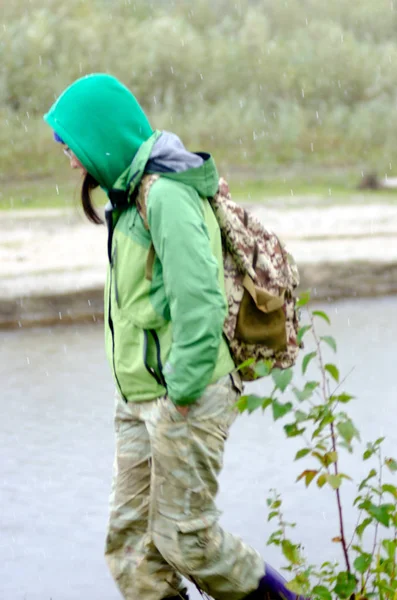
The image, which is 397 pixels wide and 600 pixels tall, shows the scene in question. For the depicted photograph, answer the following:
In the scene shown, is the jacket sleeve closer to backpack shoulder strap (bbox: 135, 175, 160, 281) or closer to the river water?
backpack shoulder strap (bbox: 135, 175, 160, 281)

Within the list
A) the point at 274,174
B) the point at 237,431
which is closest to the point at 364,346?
the point at 237,431

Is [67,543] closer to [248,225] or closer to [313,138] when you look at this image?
[248,225]

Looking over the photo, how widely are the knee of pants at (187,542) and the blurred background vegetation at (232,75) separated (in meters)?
10.9

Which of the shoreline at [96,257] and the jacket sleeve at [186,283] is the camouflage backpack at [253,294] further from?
the shoreline at [96,257]

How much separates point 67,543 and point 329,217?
26.2 feet

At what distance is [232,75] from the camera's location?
16828mm

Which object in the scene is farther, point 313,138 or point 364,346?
point 313,138

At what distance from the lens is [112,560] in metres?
3.35

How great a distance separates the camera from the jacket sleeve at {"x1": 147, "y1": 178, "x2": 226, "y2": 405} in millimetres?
2863

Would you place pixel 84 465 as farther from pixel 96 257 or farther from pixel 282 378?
pixel 96 257

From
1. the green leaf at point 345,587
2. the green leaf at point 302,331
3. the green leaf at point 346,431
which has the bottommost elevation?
the green leaf at point 345,587

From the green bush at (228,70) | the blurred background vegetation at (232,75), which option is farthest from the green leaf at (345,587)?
the green bush at (228,70)

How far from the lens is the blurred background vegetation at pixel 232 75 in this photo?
1503cm

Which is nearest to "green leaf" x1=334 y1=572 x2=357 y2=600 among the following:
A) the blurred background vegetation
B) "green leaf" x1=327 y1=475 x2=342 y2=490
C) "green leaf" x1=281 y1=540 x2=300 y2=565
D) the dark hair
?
"green leaf" x1=281 y1=540 x2=300 y2=565
